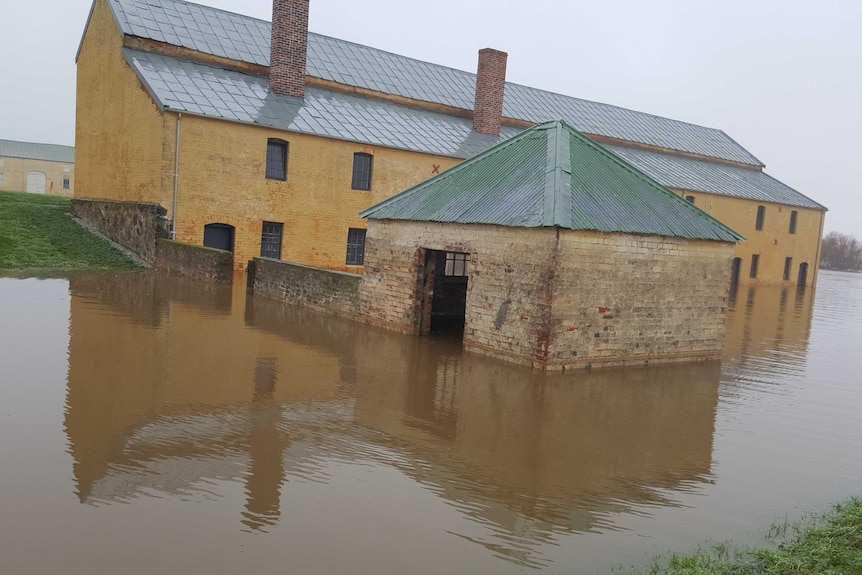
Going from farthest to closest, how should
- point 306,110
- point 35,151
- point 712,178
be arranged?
point 35,151 < point 712,178 < point 306,110

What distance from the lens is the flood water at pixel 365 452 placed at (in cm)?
524

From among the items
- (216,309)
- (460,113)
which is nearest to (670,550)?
(216,309)

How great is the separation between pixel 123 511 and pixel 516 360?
7.86 metres

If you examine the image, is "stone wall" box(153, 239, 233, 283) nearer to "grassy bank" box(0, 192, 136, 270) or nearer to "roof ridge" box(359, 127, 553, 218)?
"grassy bank" box(0, 192, 136, 270)

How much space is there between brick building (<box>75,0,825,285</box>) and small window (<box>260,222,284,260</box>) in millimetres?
50

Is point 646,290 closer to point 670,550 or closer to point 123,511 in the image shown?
point 670,550

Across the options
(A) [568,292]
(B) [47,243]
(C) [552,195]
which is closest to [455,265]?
(C) [552,195]

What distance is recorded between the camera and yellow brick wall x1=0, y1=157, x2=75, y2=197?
219 feet

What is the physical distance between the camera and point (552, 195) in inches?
489

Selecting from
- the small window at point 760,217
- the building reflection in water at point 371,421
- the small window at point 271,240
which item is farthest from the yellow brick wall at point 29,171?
the building reflection in water at point 371,421

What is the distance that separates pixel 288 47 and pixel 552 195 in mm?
15929

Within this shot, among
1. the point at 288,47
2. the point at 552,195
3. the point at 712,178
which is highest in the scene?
the point at 288,47

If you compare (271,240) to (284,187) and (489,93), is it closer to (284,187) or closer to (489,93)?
(284,187)

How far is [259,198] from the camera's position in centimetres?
2292
